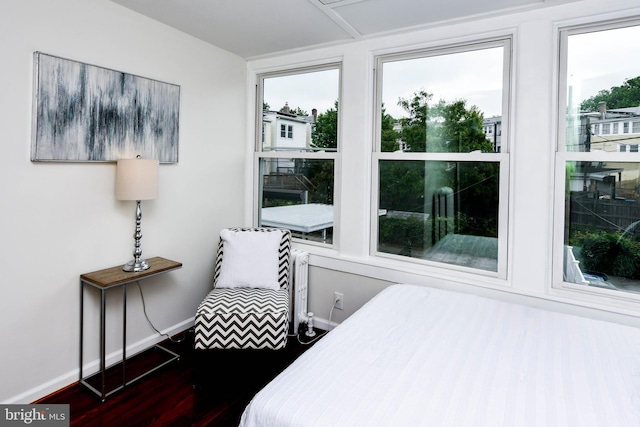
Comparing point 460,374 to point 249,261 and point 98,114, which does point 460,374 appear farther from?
point 98,114

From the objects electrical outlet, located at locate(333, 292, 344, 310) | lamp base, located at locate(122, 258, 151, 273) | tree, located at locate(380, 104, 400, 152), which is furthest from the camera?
electrical outlet, located at locate(333, 292, 344, 310)

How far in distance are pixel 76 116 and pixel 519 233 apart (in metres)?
2.78

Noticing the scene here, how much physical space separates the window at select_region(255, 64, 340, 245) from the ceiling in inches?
16.5

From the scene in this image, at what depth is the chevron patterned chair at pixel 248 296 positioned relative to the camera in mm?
2250

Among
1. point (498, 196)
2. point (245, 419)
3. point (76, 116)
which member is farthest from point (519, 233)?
point (76, 116)

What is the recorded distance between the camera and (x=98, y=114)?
→ 2299 mm

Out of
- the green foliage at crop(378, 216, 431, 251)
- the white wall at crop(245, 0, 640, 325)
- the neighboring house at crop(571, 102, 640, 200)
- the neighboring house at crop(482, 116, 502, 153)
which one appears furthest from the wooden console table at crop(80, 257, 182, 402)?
the neighboring house at crop(571, 102, 640, 200)

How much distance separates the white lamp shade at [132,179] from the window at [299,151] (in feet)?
4.16

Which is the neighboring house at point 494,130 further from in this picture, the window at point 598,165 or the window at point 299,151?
the window at point 299,151

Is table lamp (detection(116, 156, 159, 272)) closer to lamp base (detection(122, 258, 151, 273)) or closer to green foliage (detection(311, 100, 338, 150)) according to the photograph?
lamp base (detection(122, 258, 151, 273))

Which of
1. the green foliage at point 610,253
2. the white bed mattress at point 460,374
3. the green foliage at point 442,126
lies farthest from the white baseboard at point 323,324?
the green foliage at point 610,253

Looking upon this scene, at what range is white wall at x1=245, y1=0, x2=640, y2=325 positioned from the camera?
218 centimetres

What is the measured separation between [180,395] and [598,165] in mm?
2799

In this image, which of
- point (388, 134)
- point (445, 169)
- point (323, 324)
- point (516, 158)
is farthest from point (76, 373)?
point (516, 158)
